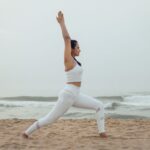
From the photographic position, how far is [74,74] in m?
7.27

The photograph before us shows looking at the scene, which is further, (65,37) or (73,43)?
(73,43)

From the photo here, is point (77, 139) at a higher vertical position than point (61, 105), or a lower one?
lower

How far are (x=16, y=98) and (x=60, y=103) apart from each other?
90.7 feet

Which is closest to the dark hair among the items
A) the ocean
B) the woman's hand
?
the woman's hand

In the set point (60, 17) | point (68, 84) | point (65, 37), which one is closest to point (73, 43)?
point (65, 37)

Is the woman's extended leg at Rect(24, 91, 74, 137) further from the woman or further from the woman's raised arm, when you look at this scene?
the woman's raised arm

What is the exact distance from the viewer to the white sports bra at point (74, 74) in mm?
7266

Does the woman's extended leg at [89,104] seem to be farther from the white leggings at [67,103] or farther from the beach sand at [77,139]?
the beach sand at [77,139]

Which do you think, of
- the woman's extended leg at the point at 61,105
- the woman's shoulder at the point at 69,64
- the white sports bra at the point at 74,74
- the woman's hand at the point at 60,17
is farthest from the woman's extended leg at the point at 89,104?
the woman's hand at the point at 60,17

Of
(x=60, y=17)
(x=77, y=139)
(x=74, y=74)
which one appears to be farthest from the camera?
(x=77, y=139)

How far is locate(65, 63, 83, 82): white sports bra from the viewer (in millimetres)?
7266

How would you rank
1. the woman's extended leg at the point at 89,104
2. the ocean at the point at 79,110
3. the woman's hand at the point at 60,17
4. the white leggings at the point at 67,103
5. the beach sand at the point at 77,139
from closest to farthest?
the beach sand at the point at 77,139, the woman's hand at the point at 60,17, the white leggings at the point at 67,103, the woman's extended leg at the point at 89,104, the ocean at the point at 79,110

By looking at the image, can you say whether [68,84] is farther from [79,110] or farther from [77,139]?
[79,110]

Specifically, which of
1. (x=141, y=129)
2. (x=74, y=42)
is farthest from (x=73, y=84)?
(x=141, y=129)
